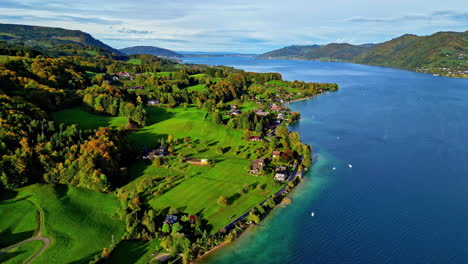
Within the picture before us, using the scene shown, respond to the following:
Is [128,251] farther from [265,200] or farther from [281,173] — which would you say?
[281,173]

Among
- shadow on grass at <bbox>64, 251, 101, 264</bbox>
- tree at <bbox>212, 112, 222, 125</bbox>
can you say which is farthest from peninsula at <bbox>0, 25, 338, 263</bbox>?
tree at <bbox>212, 112, 222, 125</bbox>

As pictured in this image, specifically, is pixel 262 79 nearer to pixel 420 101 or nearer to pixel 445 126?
pixel 420 101

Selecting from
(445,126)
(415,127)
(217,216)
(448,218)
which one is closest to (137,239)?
(217,216)

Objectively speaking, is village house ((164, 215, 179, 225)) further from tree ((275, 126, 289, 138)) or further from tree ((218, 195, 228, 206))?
tree ((275, 126, 289, 138))

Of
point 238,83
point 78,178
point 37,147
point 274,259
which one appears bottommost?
point 274,259

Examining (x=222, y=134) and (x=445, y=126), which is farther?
(x=445, y=126)

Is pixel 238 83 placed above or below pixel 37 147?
above

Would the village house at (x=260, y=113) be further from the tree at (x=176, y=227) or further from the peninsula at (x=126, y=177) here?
the tree at (x=176, y=227)

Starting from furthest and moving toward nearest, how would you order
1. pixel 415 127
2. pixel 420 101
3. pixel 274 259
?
pixel 420 101 → pixel 415 127 → pixel 274 259
